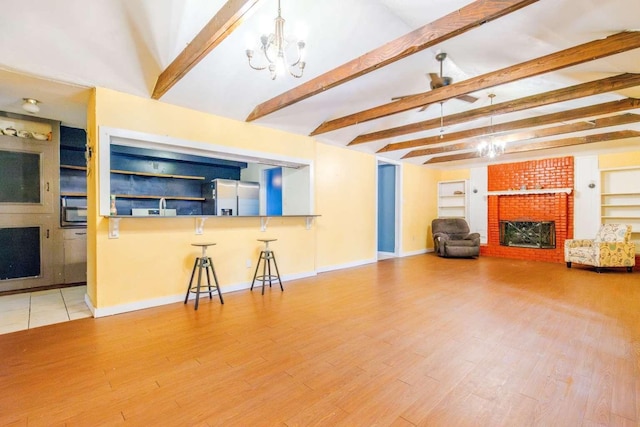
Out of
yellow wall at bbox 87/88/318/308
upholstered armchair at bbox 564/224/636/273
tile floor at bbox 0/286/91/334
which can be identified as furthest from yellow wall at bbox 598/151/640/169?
tile floor at bbox 0/286/91/334

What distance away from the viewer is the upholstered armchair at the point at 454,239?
698 cm

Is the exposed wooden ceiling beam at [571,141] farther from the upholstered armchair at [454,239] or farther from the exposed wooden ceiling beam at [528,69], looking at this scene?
the exposed wooden ceiling beam at [528,69]

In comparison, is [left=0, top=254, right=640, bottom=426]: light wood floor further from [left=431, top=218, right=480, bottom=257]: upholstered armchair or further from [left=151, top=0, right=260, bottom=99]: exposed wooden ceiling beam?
[left=431, top=218, right=480, bottom=257]: upholstered armchair

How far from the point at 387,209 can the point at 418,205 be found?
950mm

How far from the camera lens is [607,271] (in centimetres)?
543

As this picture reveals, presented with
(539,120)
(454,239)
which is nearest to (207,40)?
(539,120)

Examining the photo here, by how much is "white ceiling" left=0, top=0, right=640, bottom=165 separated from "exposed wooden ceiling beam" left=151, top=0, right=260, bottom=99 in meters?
0.09

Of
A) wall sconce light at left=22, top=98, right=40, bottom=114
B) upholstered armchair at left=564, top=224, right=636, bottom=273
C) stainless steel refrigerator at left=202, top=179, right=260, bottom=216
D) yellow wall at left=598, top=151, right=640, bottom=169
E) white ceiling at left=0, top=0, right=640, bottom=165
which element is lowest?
upholstered armchair at left=564, top=224, right=636, bottom=273

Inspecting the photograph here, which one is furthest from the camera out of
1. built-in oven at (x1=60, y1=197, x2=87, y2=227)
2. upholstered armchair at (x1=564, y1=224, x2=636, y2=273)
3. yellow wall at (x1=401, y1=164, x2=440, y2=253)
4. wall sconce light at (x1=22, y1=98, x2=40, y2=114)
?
yellow wall at (x1=401, y1=164, x2=440, y2=253)

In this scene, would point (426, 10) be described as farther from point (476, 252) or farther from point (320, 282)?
point (476, 252)

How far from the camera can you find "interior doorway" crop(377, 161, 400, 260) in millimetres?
7367

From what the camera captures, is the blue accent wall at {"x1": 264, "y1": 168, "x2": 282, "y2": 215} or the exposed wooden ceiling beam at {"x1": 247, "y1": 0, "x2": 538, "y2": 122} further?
the blue accent wall at {"x1": 264, "y1": 168, "x2": 282, "y2": 215}

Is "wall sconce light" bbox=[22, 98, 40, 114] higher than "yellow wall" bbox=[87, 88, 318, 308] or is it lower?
higher

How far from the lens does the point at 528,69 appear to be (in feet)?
9.35
